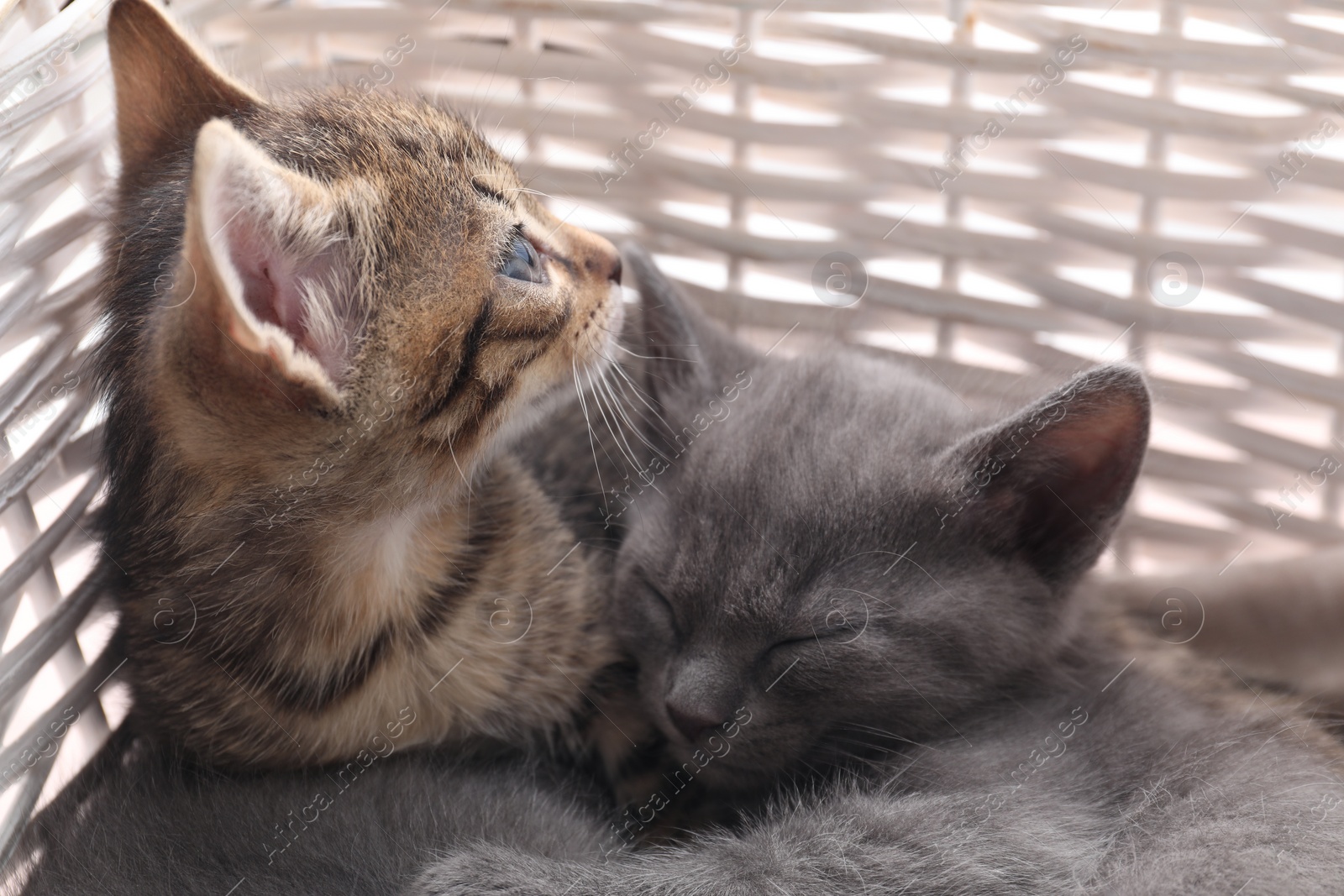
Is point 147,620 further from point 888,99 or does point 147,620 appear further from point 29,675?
point 888,99

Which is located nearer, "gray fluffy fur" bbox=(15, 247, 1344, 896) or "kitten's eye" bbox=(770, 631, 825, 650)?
"gray fluffy fur" bbox=(15, 247, 1344, 896)

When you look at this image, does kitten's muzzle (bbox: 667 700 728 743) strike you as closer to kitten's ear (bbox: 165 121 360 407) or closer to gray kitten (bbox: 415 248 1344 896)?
gray kitten (bbox: 415 248 1344 896)

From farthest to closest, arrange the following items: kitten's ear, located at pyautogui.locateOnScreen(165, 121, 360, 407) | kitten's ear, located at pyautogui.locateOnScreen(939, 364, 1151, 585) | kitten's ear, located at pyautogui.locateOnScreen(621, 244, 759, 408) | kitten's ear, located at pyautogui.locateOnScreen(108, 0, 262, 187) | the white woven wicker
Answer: the white woven wicker → kitten's ear, located at pyautogui.locateOnScreen(621, 244, 759, 408) → kitten's ear, located at pyautogui.locateOnScreen(108, 0, 262, 187) → kitten's ear, located at pyautogui.locateOnScreen(939, 364, 1151, 585) → kitten's ear, located at pyautogui.locateOnScreen(165, 121, 360, 407)

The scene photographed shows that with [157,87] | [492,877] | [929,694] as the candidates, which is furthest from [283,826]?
[157,87]

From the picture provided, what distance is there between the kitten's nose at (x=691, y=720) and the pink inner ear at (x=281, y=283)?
20.1 inches

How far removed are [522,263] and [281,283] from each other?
0.29 meters

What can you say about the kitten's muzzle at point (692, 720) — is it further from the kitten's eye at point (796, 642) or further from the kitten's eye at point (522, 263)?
the kitten's eye at point (522, 263)

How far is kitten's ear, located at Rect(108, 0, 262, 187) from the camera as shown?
1.33m

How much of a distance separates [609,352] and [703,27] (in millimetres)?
746

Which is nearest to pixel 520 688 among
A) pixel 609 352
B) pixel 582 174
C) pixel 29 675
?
pixel 609 352

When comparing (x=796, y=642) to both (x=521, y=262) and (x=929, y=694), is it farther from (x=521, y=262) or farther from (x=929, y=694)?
(x=521, y=262)

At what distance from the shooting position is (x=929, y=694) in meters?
1.28

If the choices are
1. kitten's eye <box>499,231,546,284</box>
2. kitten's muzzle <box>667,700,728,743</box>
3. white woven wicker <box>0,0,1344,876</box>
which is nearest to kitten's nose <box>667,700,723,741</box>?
kitten's muzzle <box>667,700,728,743</box>

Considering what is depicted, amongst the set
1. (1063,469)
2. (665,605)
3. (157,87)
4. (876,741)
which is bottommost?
(876,741)
